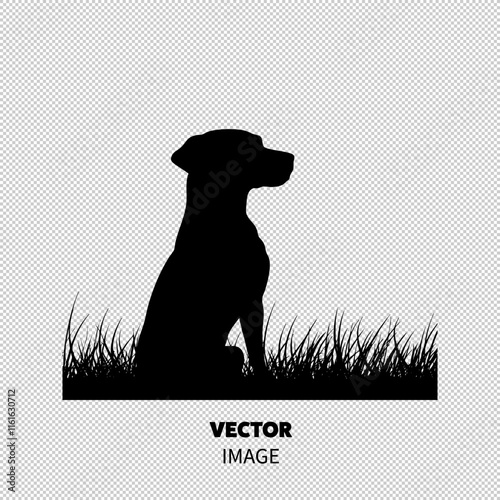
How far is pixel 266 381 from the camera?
5.54m

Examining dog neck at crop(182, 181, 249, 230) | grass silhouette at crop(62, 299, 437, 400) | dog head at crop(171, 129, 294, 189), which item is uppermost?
dog head at crop(171, 129, 294, 189)

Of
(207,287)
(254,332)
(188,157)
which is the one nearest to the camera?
(207,287)

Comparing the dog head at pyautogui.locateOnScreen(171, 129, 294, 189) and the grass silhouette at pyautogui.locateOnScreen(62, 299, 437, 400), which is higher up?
the dog head at pyautogui.locateOnScreen(171, 129, 294, 189)

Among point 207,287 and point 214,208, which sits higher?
point 214,208

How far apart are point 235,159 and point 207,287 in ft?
3.11

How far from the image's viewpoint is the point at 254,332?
215 inches

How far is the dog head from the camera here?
5.64 meters

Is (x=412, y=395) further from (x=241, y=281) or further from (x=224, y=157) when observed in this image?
(x=224, y=157)

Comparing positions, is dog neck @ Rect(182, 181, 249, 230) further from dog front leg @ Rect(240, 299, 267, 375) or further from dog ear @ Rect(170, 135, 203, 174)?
dog front leg @ Rect(240, 299, 267, 375)

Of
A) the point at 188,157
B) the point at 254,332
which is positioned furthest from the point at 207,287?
the point at 188,157

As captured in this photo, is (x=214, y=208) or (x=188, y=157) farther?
(x=188, y=157)

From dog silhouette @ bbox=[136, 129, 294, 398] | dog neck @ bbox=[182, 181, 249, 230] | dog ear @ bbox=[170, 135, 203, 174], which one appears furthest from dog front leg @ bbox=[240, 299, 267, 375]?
dog ear @ bbox=[170, 135, 203, 174]

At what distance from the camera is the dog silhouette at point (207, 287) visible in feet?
17.2

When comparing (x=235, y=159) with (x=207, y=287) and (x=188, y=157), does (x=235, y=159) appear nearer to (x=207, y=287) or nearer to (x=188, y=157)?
(x=188, y=157)
